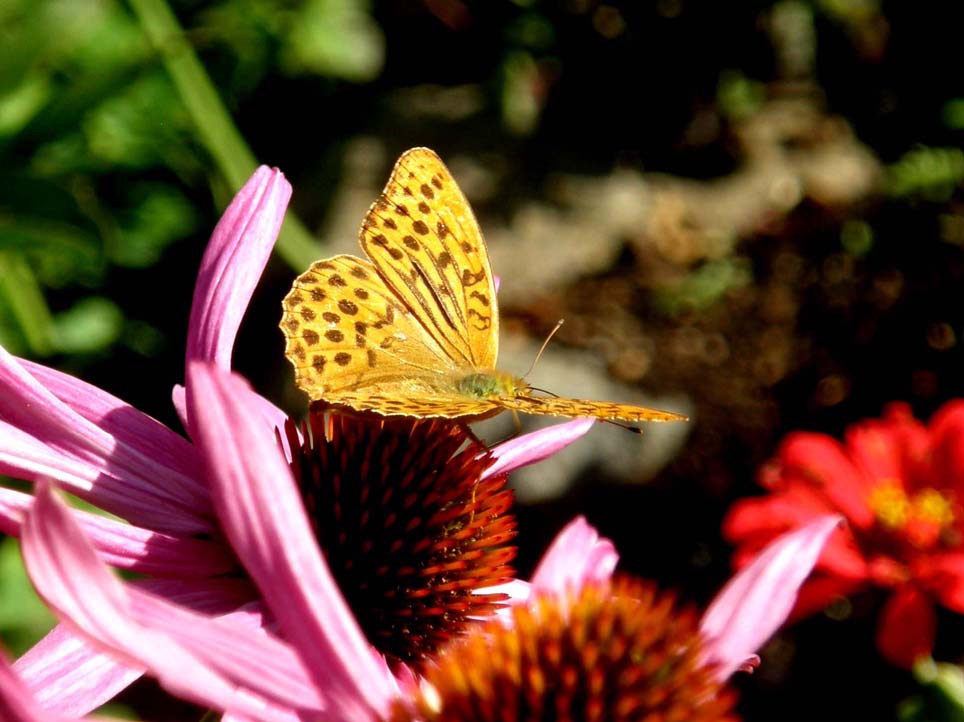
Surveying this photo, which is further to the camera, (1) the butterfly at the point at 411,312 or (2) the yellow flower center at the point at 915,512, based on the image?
(2) the yellow flower center at the point at 915,512

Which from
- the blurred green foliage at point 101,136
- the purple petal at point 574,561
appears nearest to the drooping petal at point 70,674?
the purple petal at point 574,561

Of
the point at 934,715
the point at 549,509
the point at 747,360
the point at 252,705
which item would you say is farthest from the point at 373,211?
the point at 747,360

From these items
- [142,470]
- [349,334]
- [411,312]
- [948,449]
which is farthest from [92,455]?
[948,449]

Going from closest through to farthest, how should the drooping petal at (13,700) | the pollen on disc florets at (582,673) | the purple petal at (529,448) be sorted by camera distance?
the drooping petal at (13,700) → the pollen on disc florets at (582,673) → the purple petal at (529,448)

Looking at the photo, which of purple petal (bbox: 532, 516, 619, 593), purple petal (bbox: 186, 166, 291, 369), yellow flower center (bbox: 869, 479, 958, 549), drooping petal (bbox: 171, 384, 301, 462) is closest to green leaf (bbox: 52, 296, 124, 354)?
drooping petal (bbox: 171, 384, 301, 462)

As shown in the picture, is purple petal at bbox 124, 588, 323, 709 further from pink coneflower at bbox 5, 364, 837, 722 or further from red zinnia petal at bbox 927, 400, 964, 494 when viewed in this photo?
red zinnia petal at bbox 927, 400, 964, 494

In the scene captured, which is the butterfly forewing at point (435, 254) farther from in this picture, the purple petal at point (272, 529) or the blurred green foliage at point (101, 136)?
the purple petal at point (272, 529)

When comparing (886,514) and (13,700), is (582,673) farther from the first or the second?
(886,514)

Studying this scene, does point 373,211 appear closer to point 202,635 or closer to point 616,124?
point 202,635
